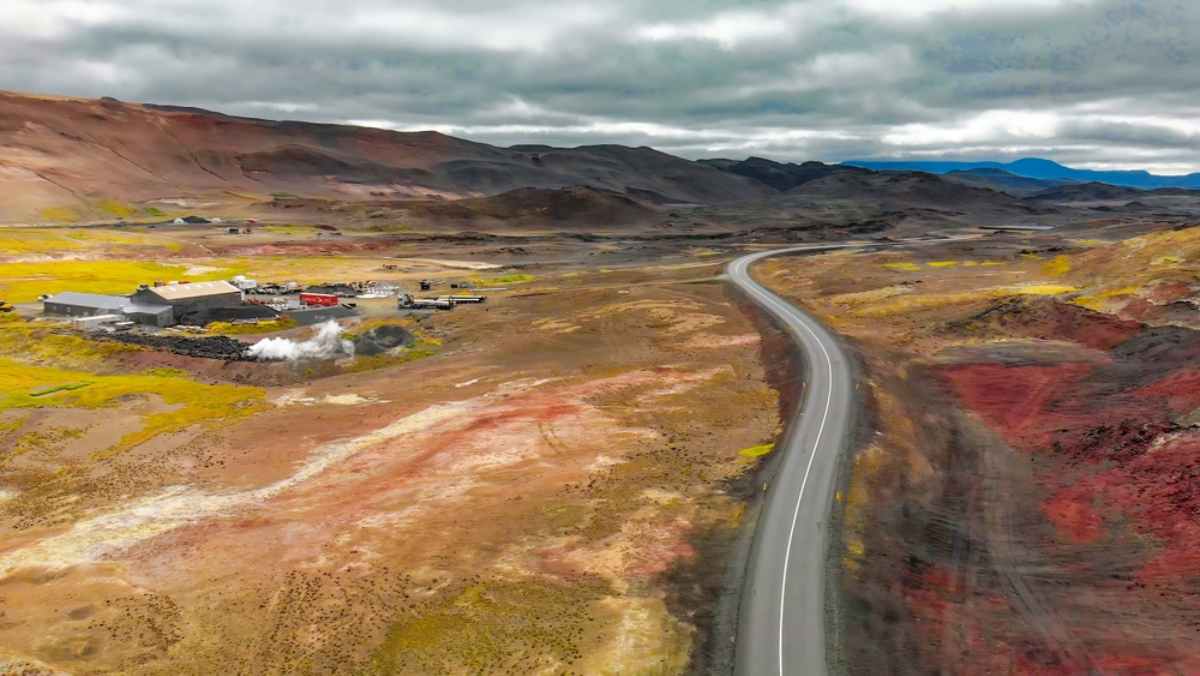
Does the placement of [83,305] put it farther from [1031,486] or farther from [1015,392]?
[1015,392]

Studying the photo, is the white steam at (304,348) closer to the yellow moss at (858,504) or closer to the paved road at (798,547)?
the paved road at (798,547)

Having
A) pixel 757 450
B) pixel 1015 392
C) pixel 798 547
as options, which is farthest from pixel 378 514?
pixel 1015 392

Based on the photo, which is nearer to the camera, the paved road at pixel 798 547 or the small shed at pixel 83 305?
the paved road at pixel 798 547

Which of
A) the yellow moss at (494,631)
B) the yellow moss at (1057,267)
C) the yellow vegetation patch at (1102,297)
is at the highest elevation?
the yellow moss at (1057,267)

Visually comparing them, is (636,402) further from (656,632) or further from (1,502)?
(1,502)

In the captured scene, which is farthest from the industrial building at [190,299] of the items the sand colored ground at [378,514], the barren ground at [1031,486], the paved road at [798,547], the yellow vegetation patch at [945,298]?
the yellow vegetation patch at [945,298]

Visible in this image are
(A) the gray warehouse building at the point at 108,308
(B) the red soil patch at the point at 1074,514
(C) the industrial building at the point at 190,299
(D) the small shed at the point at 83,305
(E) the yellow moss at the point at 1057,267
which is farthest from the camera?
(E) the yellow moss at the point at 1057,267

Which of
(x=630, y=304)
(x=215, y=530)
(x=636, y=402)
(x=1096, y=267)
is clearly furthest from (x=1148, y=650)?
(x=1096, y=267)
